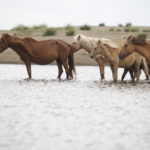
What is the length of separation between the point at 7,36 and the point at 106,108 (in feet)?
24.7

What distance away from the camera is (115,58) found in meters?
11.8

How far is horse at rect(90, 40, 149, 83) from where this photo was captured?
11820 millimetres

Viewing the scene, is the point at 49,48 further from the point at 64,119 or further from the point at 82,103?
the point at 64,119

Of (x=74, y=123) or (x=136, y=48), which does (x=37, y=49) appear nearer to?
(x=136, y=48)

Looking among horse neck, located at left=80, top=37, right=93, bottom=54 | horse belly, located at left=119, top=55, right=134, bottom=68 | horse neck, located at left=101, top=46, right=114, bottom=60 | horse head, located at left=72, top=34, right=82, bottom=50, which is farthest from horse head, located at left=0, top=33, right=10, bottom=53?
horse belly, located at left=119, top=55, right=134, bottom=68

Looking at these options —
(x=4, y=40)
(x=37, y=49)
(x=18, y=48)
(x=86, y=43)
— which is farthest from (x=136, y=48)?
(x=4, y=40)

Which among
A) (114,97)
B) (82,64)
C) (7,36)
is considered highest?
(7,36)

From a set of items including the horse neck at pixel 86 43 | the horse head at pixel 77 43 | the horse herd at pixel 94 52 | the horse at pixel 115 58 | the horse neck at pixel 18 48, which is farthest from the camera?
the horse head at pixel 77 43

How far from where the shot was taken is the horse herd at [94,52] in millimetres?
11656

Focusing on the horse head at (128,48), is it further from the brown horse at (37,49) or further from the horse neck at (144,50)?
the brown horse at (37,49)

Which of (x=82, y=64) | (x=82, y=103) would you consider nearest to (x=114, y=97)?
(x=82, y=103)

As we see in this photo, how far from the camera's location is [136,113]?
235 inches

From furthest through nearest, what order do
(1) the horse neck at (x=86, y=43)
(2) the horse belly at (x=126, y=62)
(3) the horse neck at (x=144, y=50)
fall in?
(1) the horse neck at (x=86, y=43) < (2) the horse belly at (x=126, y=62) < (3) the horse neck at (x=144, y=50)

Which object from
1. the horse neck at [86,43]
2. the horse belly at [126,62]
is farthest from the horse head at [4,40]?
the horse belly at [126,62]
